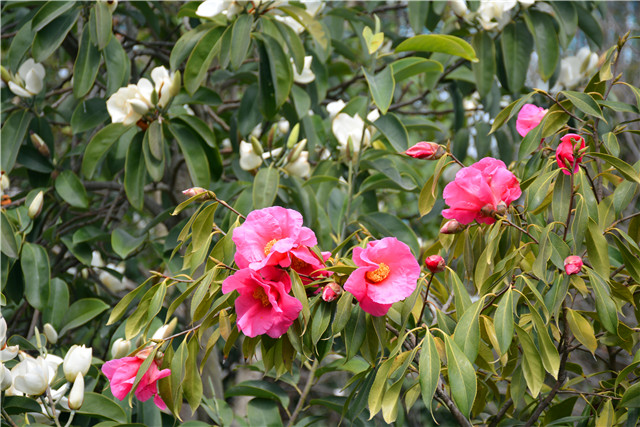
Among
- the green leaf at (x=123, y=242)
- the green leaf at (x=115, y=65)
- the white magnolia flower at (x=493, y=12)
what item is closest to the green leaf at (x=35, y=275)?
the green leaf at (x=123, y=242)

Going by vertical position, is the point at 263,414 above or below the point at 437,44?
below

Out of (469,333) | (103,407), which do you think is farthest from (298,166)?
(469,333)

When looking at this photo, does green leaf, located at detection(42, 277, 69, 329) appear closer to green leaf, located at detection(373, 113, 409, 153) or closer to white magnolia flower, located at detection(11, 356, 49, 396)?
white magnolia flower, located at detection(11, 356, 49, 396)

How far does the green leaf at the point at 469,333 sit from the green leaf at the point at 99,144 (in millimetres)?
932

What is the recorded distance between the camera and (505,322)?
0.76 metres

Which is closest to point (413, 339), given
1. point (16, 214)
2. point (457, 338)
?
point (457, 338)

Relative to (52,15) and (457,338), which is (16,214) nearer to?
(52,15)

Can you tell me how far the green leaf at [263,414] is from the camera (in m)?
1.21

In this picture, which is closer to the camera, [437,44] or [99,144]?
[437,44]

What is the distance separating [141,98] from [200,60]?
6.1 inches

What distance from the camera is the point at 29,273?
4.45 ft

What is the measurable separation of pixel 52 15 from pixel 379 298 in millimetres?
1039

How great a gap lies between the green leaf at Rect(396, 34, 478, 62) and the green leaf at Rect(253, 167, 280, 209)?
368mm

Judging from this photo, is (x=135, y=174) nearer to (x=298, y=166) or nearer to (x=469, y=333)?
(x=298, y=166)
